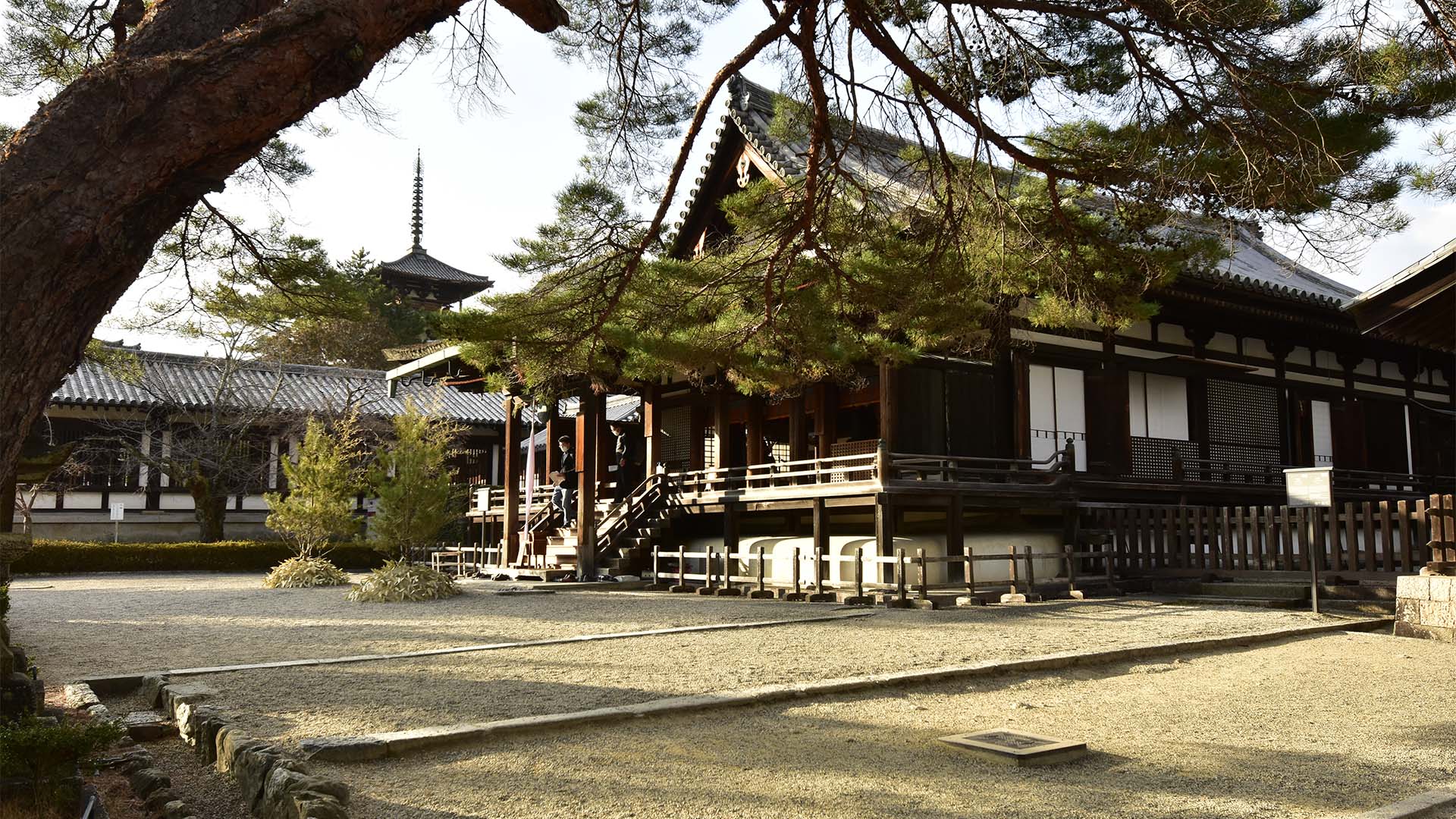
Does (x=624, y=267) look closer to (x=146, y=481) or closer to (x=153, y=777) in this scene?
(x=153, y=777)

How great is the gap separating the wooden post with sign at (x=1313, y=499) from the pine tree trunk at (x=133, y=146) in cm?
1124

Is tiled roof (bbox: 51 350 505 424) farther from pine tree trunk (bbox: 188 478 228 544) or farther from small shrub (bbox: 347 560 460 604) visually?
small shrub (bbox: 347 560 460 604)

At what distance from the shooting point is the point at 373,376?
31.9 meters

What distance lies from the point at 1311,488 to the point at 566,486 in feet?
40.6

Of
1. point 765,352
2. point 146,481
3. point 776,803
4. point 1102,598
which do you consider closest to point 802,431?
point 1102,598

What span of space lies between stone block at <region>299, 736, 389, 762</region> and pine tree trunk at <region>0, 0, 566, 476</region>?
199 centimetres

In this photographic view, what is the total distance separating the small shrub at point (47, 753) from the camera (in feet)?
11.9

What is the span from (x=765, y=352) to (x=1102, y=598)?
6398 millimetres

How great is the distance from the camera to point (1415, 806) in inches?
159

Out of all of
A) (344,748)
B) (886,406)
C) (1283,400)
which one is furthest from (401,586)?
(1283,400)

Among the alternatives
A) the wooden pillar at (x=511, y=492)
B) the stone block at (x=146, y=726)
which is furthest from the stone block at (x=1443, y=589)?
the wooden pillar at (x=511, y=492)

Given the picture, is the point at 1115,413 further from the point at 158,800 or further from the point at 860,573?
the point at 158,800

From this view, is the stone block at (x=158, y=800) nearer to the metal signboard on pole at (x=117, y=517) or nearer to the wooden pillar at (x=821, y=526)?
the wooden pillar at (x=821, y=526)

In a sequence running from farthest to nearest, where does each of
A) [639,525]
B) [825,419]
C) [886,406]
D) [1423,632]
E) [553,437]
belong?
[553,437], [639,525], [825,419], [886,406], [1423,632]
